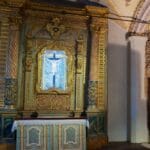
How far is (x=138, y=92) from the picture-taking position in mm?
7652

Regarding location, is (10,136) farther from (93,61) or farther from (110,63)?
(110,63)

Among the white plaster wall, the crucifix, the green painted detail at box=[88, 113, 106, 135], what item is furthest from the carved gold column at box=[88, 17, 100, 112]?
the crucifix

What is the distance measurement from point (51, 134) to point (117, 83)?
7.76ft

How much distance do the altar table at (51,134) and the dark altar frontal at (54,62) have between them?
0.51 metres

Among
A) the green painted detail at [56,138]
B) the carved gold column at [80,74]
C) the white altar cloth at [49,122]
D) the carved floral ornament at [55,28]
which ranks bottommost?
the green painted detail at [56,138]

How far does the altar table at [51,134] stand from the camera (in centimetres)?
607

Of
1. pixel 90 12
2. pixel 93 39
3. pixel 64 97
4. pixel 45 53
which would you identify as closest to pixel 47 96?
pixel 64 97

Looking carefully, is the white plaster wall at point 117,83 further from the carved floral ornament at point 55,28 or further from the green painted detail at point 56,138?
the green painted detail at point 56,138

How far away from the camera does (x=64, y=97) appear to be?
7.05m

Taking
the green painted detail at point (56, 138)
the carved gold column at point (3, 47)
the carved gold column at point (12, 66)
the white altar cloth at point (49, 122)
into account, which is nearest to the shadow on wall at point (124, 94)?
the white altar cloth at point (49, 122)

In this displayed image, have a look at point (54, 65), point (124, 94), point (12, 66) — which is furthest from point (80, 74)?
point (12, 66)

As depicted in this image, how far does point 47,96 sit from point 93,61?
1.31 metres

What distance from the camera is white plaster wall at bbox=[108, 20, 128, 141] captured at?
769 cm

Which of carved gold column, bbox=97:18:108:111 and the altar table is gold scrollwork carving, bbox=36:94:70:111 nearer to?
the altar table
